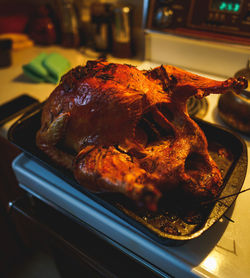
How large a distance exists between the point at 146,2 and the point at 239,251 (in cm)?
110

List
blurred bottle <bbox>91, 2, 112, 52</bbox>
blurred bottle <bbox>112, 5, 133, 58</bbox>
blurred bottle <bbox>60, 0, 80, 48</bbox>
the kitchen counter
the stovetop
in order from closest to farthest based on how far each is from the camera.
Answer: the stovetop < the kitchen counter < blurred bottle <bbox>112, 5, 133, 58</bbox> < blurred bottle <bbox>91, 2, 112, 52</bbox> < blurred bottle <bbox>60, 0, 80, 48</bbox>

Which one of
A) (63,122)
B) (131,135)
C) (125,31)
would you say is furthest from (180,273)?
(125,31)

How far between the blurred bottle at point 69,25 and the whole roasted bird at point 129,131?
3.33ft

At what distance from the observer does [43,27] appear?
5.52 ft

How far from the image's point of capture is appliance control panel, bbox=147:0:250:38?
982 mm

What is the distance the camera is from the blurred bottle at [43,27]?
5.48ft

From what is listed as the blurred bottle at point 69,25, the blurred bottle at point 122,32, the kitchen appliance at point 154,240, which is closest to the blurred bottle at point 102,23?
the blurred bottle at point 122,32

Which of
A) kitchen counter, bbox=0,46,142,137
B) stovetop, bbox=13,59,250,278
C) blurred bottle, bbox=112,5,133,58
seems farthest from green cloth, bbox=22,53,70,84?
stovetop, bbox=13,59,250,278

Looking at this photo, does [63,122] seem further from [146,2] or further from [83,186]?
[146,2]

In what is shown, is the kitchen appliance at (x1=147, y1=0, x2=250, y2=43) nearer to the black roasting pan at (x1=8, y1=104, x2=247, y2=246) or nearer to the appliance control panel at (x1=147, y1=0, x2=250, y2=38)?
the appliance control panel at (x1=147, y1=0, x2=250, y2=38)

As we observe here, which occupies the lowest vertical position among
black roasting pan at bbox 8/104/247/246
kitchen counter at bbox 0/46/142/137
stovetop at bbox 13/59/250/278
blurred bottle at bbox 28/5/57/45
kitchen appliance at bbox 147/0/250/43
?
stovetop at bbox 13/59/250/278

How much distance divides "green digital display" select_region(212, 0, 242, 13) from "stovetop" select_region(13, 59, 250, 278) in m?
0.71

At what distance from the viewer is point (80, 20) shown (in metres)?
1.72

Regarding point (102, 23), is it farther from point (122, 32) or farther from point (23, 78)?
point (23, 78)
